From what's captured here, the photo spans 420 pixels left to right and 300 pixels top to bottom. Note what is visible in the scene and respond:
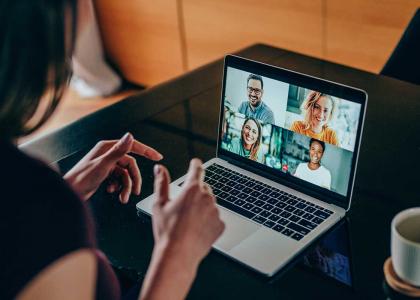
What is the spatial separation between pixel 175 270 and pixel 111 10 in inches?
114

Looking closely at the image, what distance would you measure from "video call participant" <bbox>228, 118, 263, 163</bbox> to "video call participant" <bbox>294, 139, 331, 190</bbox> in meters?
0.11

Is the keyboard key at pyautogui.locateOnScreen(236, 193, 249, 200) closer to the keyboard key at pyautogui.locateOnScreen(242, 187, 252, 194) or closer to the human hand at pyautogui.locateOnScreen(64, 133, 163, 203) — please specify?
the keyboard key at pyautogui.locateOnScreen(242, 187, 252, 194)

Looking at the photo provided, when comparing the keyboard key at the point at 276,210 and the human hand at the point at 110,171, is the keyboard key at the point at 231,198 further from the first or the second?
the human hand at the point at 110,171

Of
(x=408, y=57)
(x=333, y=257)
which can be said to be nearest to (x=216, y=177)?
(x=333, y=257)

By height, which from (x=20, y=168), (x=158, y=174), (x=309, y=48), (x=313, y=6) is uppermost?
(x=20, y=168)

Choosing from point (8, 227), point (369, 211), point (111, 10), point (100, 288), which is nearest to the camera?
point (8, 227)

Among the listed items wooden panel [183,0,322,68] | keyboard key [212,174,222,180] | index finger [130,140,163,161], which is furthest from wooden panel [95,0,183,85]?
keyboard key [212,174,222,180]

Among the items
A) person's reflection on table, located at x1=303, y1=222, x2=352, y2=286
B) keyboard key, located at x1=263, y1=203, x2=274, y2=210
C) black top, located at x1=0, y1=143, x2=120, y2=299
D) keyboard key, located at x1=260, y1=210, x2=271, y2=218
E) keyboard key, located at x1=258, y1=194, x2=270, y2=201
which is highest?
black top, located at x1=0, y1=143, x2=120, y2=299

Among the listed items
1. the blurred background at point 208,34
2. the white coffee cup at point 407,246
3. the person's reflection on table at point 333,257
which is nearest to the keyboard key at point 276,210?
the person's reflection on table at point 333,257

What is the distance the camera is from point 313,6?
281cm

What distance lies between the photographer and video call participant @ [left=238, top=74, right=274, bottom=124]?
48.3 inches

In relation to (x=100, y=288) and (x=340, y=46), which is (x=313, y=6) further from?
(x=100, y=288)

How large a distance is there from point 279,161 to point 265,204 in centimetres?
10

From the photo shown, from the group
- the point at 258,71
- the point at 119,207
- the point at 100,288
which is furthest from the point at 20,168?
the point at 258,71
